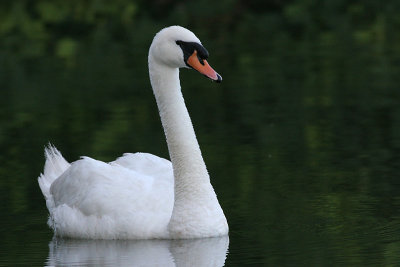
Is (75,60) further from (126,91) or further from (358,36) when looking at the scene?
(358,36)

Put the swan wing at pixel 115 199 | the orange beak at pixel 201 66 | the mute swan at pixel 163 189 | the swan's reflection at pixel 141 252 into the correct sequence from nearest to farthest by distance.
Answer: the swan's reflection at pixel 141 252, the orange beak at pixel 201 66, the mute swan at pixel 163 189, the swan wing at pixel 115 199

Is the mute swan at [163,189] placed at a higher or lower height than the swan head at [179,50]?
lower

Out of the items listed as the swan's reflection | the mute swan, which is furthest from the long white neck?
the swan's reflection

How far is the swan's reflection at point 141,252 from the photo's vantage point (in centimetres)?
916

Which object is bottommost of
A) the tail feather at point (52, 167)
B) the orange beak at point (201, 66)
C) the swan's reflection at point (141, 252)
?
the swan's reflection at point (141, 252)

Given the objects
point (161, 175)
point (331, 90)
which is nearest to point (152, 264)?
point (161, 175)

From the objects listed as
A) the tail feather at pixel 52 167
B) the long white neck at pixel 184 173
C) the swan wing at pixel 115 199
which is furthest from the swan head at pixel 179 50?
the tail feather at pixel 52 167

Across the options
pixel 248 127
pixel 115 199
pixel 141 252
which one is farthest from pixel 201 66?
pixel 248 127

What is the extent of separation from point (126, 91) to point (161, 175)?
812cm

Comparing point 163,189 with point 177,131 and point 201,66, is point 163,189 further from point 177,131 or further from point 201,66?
point 201,66

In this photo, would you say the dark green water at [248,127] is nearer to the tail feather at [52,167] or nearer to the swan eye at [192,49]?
the tail feather at [52,167]

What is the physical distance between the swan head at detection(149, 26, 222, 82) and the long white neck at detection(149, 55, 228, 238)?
4.7 inches

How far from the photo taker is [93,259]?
30.7ft

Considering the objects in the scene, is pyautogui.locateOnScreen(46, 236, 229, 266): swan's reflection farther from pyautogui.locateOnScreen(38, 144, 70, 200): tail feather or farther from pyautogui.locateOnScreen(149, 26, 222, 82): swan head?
pyautogui.locateOnScreen(38, 144, 70, 200): tail feather
